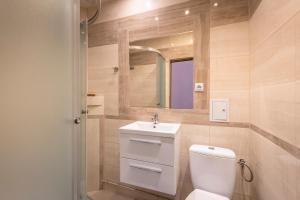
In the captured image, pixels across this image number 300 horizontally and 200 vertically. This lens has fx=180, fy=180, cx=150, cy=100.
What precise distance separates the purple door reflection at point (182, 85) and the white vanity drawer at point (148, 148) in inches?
21.6

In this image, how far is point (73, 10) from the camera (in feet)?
3.17

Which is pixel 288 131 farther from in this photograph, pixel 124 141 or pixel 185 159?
pixel 124 141

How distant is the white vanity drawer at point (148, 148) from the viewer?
1545mm

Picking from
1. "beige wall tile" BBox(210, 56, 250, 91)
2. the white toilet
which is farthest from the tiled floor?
"beige wall tile" BBox(210, 56, 250, 91)

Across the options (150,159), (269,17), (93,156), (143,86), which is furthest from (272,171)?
(93,156)

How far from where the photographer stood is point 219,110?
5.78 feet

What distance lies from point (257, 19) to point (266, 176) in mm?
1209

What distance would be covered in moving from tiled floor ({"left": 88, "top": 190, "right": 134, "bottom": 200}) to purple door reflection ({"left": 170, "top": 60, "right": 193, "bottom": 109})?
1312 mm

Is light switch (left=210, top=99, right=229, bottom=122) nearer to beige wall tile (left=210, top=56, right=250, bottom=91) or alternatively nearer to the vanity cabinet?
beige wall tile (left=210, top=56, right=250, bottom=91)

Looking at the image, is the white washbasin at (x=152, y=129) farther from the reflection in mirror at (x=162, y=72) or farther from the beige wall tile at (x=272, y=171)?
the beige wall tile at (x=272, y=171)

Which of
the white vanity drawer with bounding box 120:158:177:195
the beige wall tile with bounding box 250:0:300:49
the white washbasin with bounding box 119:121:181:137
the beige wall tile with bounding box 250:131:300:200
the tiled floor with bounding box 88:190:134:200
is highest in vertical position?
the beige wall tile with bounding box 250:0:300:49

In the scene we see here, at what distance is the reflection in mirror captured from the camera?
6.35ft

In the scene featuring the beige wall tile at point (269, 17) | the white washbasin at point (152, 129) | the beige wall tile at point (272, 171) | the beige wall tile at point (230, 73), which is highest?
the beige wall tile at point (269, 17)

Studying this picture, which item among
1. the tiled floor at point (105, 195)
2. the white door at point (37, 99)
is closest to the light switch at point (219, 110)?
the white door at point (37, 99)
